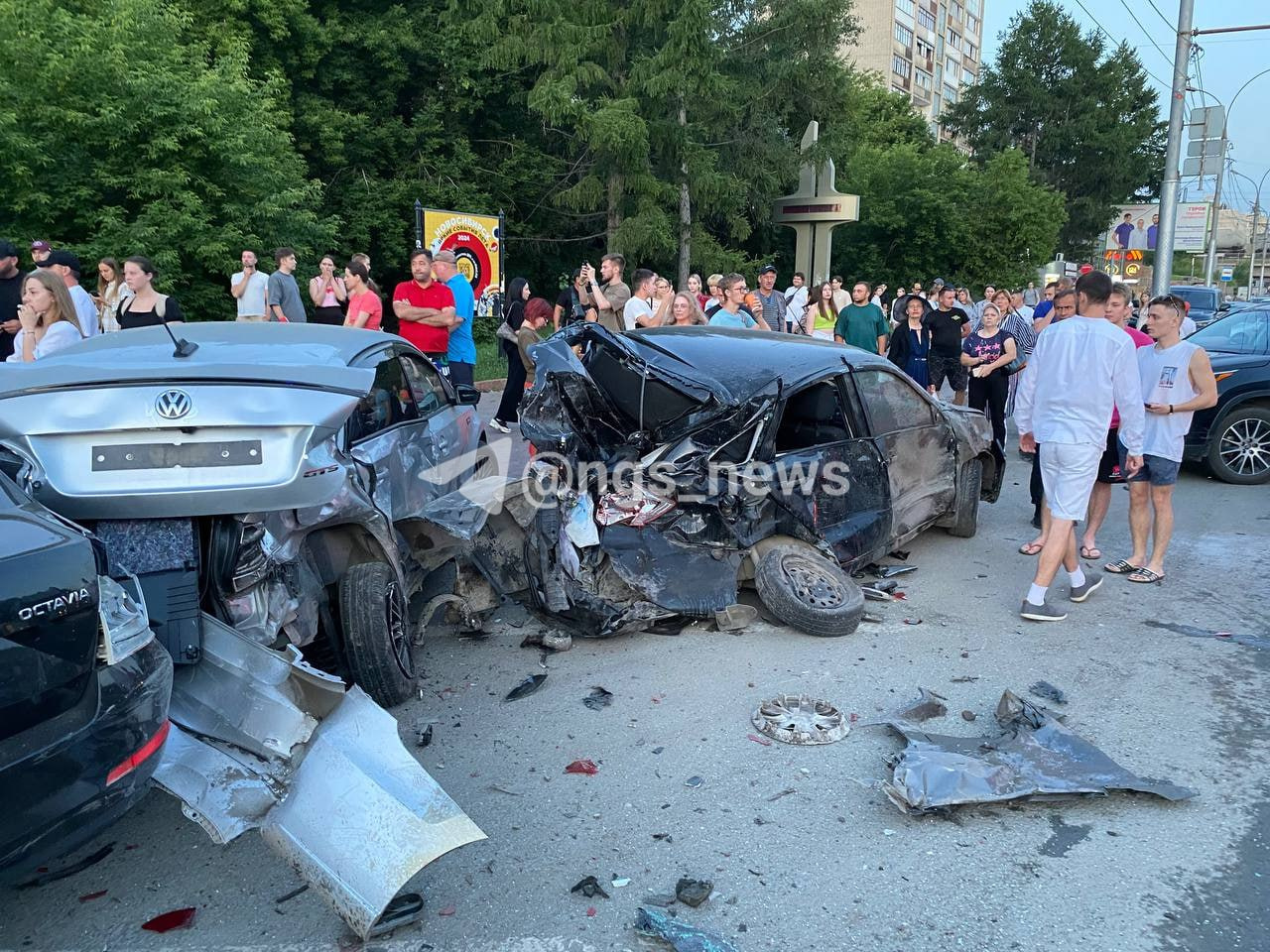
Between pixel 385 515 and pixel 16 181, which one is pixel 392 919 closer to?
pixel 385 515

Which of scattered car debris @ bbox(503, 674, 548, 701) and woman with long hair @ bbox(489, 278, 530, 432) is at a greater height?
woman with long hair @ bbox(489, 278, 530, 432)

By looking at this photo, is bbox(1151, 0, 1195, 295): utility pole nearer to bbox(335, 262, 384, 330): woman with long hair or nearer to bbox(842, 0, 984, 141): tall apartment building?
bbox(335, 262, 384, 330): woman with long hair

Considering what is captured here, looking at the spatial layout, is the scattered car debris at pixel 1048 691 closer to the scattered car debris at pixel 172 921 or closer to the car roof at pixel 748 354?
the car roof at pixel 748 354

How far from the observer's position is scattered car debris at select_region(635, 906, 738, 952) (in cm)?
273

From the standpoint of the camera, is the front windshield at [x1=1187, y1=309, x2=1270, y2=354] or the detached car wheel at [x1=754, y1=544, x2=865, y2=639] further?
the front windshield at [x1=1187, y1=309, x2=1270, y2=354]

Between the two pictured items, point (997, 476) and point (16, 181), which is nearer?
point (997, 476)

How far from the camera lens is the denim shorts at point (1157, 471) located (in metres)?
6.11

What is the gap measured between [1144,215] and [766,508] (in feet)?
90.7

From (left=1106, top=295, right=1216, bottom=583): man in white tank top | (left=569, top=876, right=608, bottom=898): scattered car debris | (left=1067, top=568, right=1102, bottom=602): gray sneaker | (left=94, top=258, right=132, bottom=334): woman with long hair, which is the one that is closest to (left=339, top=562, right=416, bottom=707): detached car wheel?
(left=569, top=876, right=608, bottom=898): scattered car debris

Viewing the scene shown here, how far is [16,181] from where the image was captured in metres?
14.3

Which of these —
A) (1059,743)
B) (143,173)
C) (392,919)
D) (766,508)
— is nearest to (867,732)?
(1059,743)

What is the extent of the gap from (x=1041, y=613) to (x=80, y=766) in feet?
15.9

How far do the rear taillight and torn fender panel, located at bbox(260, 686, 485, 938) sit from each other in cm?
37

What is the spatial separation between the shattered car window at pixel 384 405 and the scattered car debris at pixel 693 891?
2.44 m
